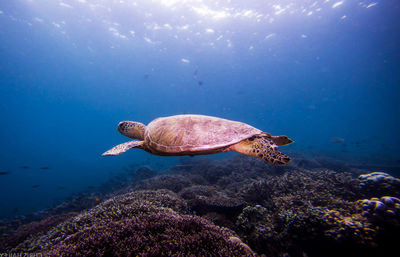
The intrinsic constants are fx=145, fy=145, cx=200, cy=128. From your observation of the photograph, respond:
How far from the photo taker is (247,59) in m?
Result: 36.9

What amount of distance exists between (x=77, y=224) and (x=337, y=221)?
5790 millimetres

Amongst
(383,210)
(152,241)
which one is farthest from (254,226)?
(152,241)

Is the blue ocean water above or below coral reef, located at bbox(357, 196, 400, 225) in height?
above

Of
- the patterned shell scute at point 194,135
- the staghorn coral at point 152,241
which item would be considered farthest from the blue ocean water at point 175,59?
the staghorn coral at point 152,241

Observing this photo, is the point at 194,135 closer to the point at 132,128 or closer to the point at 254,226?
the point at 132,128

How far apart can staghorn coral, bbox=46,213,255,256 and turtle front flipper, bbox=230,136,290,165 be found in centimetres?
158

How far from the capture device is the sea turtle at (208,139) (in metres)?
3.04

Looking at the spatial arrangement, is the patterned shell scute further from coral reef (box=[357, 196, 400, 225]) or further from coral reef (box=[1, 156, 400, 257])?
coral reef (box=[357, 196, 400, 225])

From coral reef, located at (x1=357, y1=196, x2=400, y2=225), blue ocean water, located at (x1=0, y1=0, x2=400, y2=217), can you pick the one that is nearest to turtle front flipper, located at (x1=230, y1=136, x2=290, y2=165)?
coral reef, located at (x1=357, y1=196, x2=400, y2=225)

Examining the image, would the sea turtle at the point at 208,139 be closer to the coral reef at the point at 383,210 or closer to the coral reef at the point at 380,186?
the coral reef at the point at 383,210

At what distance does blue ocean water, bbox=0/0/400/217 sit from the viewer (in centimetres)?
2120

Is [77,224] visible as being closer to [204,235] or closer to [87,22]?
[204,235]

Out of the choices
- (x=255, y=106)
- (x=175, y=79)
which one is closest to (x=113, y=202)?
(x=175, y=79)

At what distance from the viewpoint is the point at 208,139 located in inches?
127
